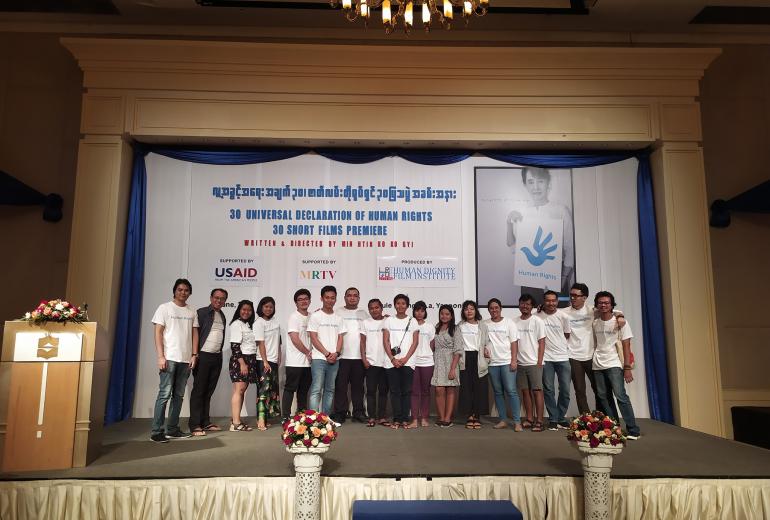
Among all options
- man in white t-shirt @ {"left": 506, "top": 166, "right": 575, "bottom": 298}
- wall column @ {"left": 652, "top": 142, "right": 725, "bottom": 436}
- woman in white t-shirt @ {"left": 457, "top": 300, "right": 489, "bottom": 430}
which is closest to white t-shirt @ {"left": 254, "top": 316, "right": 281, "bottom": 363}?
woman in white t-shirt @ {"left": 457, "top": 300, "right": 489, "bottom": 430}

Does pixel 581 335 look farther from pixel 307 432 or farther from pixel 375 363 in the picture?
pixel 307 432

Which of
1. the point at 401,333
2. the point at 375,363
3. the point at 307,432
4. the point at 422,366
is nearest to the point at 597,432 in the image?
the point at 307,432

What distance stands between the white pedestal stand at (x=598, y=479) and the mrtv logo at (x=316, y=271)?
135 inches

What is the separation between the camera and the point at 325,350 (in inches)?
197

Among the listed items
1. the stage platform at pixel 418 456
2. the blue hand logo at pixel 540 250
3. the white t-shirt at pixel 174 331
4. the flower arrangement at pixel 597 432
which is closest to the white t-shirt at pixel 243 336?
the white t-shirt at pixel 174 331

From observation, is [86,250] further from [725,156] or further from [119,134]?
[725,156]

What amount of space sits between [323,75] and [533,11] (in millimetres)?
2438

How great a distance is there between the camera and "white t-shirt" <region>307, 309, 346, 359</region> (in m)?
Answer: 5.04

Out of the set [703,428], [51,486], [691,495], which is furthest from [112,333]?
[703,428]

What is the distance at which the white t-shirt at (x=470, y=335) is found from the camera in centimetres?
515

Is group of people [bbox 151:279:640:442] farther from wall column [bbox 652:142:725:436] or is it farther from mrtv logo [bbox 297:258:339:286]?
wall column [bbox 652:142:725:436]

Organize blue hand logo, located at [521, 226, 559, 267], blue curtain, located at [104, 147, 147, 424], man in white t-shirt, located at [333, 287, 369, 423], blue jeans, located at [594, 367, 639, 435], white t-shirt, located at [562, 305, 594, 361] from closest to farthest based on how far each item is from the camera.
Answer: blue jeans, located at [594, 367, 639, 435], white t-shirt, located at [562, 305, 594, 361], man in white t-shirt, located at [333, 287, 369, 423], blue curtain, located at [104, 147, 147, 424], blue hand logo, located at [521, 226, 559, 267]

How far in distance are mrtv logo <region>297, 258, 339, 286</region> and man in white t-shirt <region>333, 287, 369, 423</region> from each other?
755 millimetres

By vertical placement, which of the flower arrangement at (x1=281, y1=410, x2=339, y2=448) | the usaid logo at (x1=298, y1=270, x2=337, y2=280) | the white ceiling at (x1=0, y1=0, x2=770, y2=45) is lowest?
the flower arrangement at (x1=281, y1=410, x2=339, y2=448)
